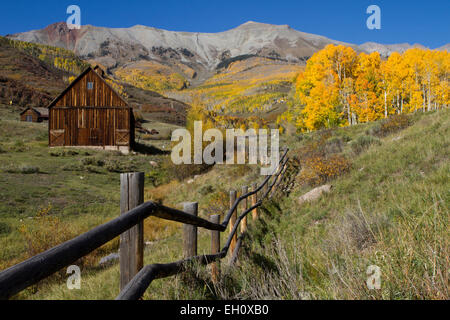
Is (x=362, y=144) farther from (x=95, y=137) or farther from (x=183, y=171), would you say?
(x=95, y=137)

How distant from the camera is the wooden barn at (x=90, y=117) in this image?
31.8 meters

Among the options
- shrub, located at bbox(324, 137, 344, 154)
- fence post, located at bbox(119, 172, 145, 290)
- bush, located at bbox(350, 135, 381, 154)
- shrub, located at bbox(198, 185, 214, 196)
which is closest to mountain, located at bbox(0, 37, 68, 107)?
shrub, located at bbox(198, 185, 214, 196)

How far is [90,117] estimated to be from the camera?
3209 centimetres

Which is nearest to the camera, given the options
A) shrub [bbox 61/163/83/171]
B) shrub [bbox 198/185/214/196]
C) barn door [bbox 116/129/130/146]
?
shrub [bbox 198/185/214/196]

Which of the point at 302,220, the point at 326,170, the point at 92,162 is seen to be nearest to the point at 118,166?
the point at 92,162

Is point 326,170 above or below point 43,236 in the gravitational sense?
above

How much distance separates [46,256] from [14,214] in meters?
11.6

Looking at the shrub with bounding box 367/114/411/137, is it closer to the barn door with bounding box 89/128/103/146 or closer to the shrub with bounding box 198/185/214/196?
the shrub with bounding box 198/185/214/196

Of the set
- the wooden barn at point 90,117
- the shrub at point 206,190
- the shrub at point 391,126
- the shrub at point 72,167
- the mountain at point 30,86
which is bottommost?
the shrub at point 206,190

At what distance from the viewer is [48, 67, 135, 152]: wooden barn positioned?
31.8m

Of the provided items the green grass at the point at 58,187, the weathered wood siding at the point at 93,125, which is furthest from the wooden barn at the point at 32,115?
the weathered wood siding at the point at 93,125

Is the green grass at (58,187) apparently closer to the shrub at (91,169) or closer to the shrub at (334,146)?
the shrub at (91,169)

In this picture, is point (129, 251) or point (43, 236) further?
point (43, 236)
